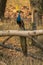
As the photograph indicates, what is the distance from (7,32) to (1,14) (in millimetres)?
6328

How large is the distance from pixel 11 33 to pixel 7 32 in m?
0.08

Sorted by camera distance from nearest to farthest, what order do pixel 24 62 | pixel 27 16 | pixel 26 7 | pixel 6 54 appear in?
pixel 24 62, pixel 6 54, pixel 27 16, pixel 26 7

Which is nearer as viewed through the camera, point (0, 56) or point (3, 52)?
point (0, 56)

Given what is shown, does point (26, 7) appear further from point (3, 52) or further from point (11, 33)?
point (11, 33)

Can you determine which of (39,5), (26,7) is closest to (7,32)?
(39,5)

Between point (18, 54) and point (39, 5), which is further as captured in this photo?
point (39, 5)

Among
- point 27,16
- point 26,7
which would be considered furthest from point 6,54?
point 26,7

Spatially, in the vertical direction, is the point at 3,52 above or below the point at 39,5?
below

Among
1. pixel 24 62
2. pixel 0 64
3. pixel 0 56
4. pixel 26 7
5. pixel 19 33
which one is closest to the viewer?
pixel 19 33

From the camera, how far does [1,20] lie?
1059 centimetres

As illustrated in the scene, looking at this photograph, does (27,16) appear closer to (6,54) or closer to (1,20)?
(1,20)

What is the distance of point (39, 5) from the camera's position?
23.5 ft

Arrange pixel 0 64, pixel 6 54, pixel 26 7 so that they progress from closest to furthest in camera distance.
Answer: pixel 0 64 → pixel 6 54 → pixel 26 7

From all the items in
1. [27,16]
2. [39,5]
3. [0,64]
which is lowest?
[27,16]
